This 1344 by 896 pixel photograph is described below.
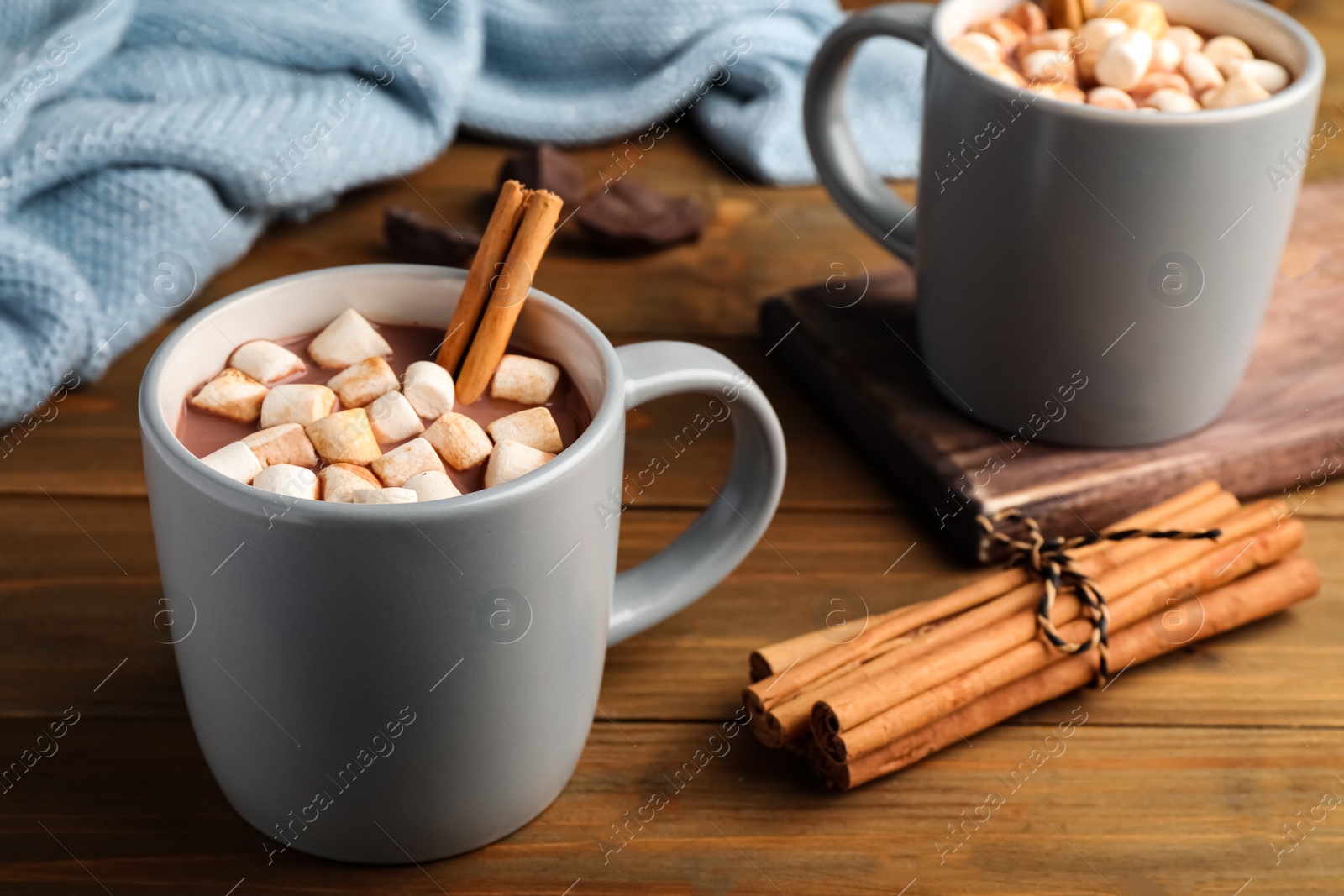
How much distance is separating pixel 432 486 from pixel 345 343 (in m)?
0.13

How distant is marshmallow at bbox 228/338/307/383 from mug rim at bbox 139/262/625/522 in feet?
0.08

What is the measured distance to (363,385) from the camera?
2.19 feet

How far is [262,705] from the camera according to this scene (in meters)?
0.61

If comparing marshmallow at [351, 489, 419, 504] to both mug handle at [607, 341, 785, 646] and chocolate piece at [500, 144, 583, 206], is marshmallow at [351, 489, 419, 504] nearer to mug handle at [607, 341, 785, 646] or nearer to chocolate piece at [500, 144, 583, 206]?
mug handle at [607, 341, 785, 646]

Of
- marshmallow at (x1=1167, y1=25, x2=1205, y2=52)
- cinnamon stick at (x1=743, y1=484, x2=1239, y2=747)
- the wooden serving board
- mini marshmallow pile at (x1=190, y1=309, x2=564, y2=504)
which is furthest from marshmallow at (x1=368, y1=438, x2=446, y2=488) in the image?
marshmallow at (x1=1167, y1=25, x2=1205, y2=52)

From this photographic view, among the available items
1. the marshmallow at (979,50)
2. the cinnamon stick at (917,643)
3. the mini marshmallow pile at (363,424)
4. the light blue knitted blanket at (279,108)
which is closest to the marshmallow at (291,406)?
the mini marshmallow pile at (363,424)

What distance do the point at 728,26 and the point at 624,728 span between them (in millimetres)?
849

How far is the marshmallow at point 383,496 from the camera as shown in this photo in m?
0.57

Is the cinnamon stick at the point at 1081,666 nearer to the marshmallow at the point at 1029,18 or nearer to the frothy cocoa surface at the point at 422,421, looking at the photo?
the frothy cocoa surface at the point at 422,421

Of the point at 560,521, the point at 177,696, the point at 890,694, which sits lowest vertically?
the point at 177,696

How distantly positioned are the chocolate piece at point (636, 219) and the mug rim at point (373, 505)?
49 centimetres

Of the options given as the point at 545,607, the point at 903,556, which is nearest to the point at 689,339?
the point at 903,556

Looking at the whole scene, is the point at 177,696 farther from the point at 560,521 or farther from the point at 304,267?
the point at 304,267

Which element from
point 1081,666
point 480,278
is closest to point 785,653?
point 1081,666
